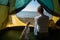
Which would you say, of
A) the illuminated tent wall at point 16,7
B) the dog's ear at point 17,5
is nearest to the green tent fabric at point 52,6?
the illuminated tent wall at point 16,7

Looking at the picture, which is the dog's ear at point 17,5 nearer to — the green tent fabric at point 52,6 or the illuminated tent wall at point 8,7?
the illuminated tent wall at point 8,7

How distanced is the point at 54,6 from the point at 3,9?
531 millimetres

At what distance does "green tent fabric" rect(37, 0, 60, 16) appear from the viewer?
1341mm

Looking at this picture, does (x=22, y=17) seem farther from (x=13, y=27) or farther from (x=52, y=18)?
(x=52, y=18)

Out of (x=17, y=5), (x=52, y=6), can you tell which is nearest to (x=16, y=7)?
(x=17, y=5)

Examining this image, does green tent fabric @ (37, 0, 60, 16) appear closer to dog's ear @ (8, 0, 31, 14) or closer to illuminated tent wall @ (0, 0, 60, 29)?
illuminated tent wall @ (0, 0, 60, 29)

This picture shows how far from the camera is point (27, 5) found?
1427 millimetres

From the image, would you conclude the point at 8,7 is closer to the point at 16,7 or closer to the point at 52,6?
the point at 16,7

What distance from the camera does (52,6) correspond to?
4.50 feet

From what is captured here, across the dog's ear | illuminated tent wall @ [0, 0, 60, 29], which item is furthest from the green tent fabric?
the dog's ear

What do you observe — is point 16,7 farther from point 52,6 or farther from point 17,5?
point 52,6

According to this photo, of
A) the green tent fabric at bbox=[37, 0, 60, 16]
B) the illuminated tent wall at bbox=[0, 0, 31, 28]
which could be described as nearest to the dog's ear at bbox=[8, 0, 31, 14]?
the illuminated tent wall at bbox=[0, 0, 31, 28]

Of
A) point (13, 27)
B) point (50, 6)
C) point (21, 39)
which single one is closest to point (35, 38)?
point (21, 39)

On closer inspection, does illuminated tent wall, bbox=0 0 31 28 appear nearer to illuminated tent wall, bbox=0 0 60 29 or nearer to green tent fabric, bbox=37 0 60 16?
illuminated tent wall, bbox=0 0 60 29
